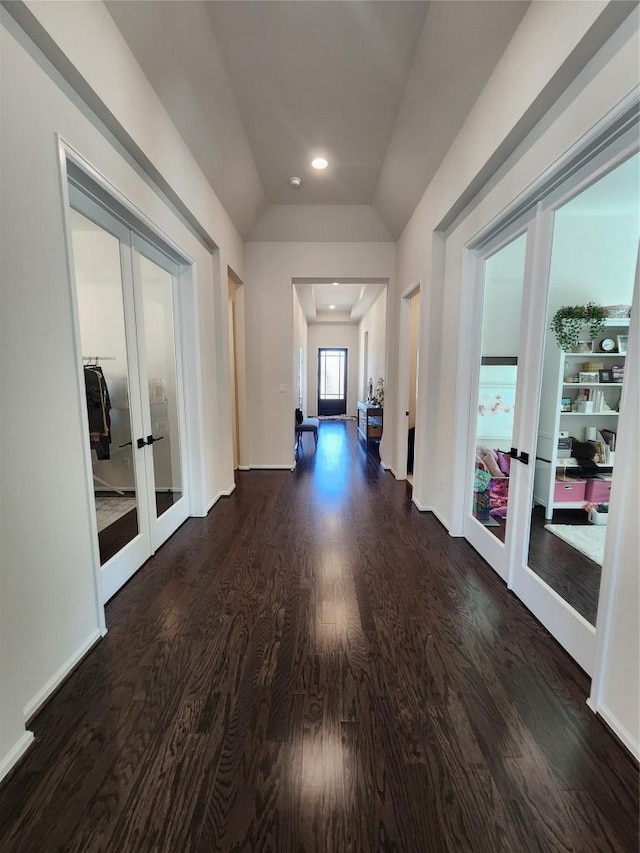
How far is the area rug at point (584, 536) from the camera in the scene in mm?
2014

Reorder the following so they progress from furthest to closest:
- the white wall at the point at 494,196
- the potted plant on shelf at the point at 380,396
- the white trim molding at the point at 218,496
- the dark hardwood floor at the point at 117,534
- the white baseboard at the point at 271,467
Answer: the potted plant on shelf at the point at 380,396 < the white baseboard at the point at 271,467 < the white trim molding at the point at 218,496 < the dark hardwood floor at the point at 117,534 < the white wall at the point at 494,196

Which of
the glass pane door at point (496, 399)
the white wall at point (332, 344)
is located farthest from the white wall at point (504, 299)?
the white wall at point (332, 344)

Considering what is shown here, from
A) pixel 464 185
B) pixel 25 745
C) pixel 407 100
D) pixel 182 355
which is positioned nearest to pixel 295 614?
pixel 25 745

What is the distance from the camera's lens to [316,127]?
308 centimetres

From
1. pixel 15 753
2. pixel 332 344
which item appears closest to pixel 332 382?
pixel 332 344

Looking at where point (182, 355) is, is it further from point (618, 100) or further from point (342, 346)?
point (342, 346)

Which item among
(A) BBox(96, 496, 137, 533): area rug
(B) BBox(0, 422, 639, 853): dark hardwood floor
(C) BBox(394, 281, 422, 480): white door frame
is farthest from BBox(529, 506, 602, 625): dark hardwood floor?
(A) BBox(96, 496, 137, 533): area rug

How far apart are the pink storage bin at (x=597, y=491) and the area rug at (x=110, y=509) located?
287cm

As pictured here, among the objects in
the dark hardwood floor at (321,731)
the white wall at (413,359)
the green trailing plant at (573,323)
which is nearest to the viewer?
the dark hardwood floor at (321,731)

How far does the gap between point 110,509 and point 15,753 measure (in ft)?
4.17

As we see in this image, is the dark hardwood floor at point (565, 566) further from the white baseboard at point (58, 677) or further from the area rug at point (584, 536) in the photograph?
the white baseboard at point (58, 677)

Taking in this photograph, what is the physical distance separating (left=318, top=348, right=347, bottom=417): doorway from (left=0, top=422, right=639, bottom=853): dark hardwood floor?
9.64 metres

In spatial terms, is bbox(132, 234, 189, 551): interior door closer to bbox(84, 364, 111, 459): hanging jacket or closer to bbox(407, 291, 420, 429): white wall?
bbox(84, 364, 111, 459): hanging jacket

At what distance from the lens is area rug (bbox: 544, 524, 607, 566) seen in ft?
6.61
